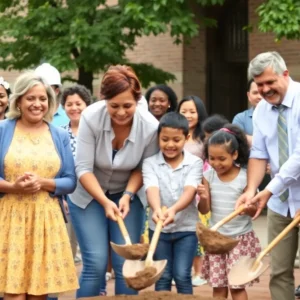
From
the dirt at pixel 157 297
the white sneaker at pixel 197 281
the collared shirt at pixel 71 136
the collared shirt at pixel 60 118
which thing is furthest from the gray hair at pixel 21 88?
the white sneaker at pixel 197 281

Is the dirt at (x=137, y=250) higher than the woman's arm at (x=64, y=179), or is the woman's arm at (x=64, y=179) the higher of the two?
the woman's arm at (x=64, y=179)

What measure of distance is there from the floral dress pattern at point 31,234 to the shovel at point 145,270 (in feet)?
1.86

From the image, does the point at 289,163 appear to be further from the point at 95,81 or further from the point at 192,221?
the point at 95,81

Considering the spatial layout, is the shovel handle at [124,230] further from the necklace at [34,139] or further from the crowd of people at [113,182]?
the necklace at [34,139]

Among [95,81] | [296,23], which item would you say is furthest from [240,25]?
[296,23]

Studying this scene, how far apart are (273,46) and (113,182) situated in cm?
915

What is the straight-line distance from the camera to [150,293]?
22.1 ft

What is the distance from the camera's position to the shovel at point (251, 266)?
642 cm

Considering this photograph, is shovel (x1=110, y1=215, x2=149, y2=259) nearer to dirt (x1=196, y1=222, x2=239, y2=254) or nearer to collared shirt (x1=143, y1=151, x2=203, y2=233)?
dirt (x1=196, y1=222, x2=239, y2=254)

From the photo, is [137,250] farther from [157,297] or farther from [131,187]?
[131,187]

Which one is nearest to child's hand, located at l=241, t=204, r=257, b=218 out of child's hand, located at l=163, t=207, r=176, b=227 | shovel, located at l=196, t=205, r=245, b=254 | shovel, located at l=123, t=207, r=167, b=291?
shovel, located at l=196, t=205, r=245, b=254

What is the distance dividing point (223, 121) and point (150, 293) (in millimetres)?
2633

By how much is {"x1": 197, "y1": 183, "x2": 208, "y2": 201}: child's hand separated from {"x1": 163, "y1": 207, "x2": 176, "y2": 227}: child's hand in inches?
16.4

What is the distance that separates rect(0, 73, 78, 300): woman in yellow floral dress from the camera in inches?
260
